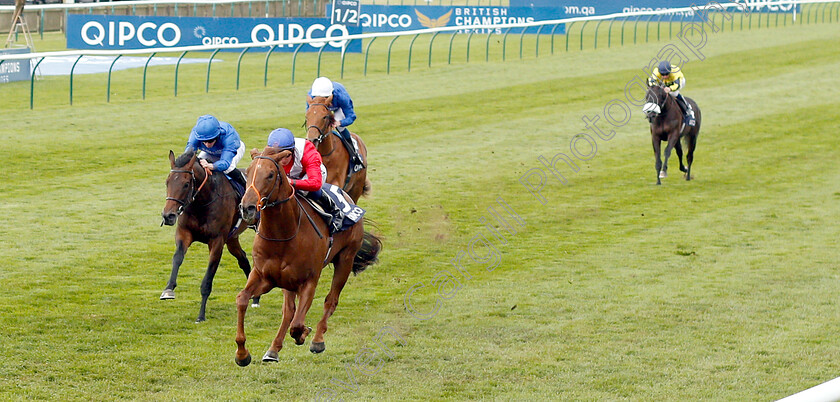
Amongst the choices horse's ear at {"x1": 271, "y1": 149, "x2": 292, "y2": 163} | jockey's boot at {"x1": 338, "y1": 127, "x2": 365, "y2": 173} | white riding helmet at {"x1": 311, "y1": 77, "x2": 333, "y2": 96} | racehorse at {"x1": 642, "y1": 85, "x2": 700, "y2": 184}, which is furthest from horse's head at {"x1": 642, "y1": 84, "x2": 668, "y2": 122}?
horse's ear at {"x1": 271, "y1": 149, "x2": 292, "y2": 163}

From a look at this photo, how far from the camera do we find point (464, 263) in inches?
420

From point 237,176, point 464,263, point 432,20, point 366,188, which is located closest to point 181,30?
point 432,20

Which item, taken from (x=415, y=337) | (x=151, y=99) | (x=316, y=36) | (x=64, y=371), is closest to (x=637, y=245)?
(x=415, y=337)

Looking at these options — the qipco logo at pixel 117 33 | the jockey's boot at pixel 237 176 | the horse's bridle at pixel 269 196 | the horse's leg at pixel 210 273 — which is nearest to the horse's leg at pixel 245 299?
the horse's bridle at pixel 269 196

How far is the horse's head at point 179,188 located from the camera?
7.77 meters

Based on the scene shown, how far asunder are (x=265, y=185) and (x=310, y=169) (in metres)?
0.97

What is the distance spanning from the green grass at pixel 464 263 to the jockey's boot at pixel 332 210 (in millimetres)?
994

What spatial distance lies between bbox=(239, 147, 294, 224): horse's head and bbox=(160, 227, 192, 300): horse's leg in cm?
217

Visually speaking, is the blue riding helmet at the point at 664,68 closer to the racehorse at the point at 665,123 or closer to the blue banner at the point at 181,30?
the racehorse at the point at 665,123

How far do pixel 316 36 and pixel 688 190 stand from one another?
539 inches

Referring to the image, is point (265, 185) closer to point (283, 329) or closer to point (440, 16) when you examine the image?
point (283, 329)

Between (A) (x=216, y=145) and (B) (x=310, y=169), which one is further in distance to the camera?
(A) (x=216, y=145)

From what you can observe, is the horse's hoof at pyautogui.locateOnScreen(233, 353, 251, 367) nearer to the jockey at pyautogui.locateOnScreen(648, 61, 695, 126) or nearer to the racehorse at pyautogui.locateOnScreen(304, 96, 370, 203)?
the racehorse at pyautogui.locateOnScreen(304, 96, 370, 203)

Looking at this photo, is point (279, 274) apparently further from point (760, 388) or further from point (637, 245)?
point (637, 245)
